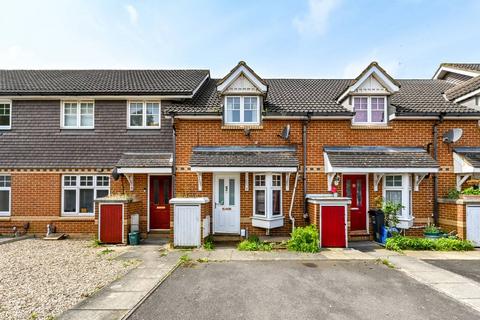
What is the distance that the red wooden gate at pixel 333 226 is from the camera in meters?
9.58

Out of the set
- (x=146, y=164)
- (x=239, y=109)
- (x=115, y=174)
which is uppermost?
(x=239, y=109)

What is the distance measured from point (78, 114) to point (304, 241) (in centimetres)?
1150

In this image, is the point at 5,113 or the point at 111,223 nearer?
the point at 111,223

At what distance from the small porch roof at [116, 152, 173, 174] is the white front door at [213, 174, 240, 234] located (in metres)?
2.17

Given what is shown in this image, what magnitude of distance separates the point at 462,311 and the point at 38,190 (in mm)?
14915

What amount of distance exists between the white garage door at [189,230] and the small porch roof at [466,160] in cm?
1055

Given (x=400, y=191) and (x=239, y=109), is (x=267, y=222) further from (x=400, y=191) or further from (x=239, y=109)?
(x=400, y=191)

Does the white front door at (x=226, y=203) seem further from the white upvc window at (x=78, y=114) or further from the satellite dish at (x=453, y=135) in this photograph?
the satellite dish at (x=453, y=135)

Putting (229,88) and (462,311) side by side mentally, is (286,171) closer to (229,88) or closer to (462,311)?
(229,88)

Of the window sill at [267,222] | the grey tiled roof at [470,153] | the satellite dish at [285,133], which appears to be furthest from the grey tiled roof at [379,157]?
the window sill at [267,222]

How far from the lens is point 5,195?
12023mm

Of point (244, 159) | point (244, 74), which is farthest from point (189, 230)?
point (244, 74)

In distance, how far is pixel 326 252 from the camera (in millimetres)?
9055

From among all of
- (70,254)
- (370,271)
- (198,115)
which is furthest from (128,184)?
(370,271)
